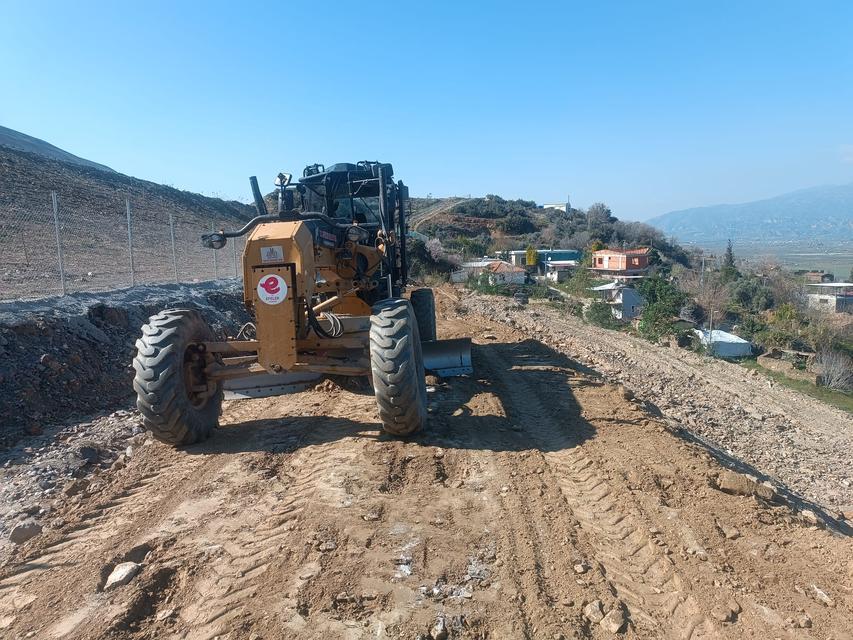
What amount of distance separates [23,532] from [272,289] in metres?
2.55

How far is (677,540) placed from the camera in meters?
3.79

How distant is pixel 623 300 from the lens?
3127 centimetres

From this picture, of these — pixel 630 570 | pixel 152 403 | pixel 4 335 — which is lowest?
pixel 630 570

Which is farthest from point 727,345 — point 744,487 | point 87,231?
point 87,231

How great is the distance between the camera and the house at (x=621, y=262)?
48.8m

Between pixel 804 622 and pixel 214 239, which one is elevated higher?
pixel 214 239

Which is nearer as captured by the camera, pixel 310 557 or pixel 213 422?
pixel 310 557

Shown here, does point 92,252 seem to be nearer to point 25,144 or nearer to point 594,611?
point 594,611

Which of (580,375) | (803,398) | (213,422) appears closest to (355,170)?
(213,422)

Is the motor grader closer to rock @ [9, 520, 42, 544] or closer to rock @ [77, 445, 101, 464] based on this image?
rock @ [77, 445, 101, 464]

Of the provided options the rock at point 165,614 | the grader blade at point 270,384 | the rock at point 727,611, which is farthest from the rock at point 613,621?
the grader blade at point 270,384

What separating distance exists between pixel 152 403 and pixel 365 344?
2033 millimetres

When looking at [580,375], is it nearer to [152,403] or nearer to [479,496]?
[479,496]

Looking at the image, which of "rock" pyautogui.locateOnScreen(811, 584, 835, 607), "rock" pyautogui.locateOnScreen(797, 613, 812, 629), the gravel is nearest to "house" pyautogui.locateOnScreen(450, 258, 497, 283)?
the gravel
